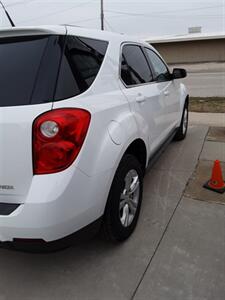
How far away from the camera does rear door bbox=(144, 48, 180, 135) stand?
378 cm

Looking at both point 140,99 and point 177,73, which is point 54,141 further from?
point 177,73

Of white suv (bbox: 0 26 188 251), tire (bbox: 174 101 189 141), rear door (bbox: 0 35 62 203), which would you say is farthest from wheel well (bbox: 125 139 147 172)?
tire (bbox: 174 101 189 141)

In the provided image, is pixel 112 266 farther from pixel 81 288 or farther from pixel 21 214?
pixel 21 214

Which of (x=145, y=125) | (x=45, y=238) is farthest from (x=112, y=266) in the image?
(x=145, y=125)

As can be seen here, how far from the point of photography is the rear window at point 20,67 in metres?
1.87

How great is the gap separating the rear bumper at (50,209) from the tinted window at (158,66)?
232cm

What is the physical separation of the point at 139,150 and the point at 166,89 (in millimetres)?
1405

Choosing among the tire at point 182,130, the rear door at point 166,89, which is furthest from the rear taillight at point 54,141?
the tire at point 182,130

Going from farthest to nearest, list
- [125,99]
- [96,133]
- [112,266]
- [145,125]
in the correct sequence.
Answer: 1. [145,125]
2. [125,99]
3. [112,266]
4. [96,133]

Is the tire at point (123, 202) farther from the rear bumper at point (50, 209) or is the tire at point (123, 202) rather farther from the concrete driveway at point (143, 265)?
the rear bumper at point (50, 209)

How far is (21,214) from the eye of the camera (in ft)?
5.88

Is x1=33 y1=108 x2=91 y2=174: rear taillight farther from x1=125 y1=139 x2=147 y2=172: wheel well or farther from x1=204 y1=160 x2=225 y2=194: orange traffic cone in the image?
x1=204 y1=160 x2=225 y2=194: orange traffic cone

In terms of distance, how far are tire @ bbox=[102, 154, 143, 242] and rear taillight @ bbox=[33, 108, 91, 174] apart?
2.00ft

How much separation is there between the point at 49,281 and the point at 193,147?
12.2ft
